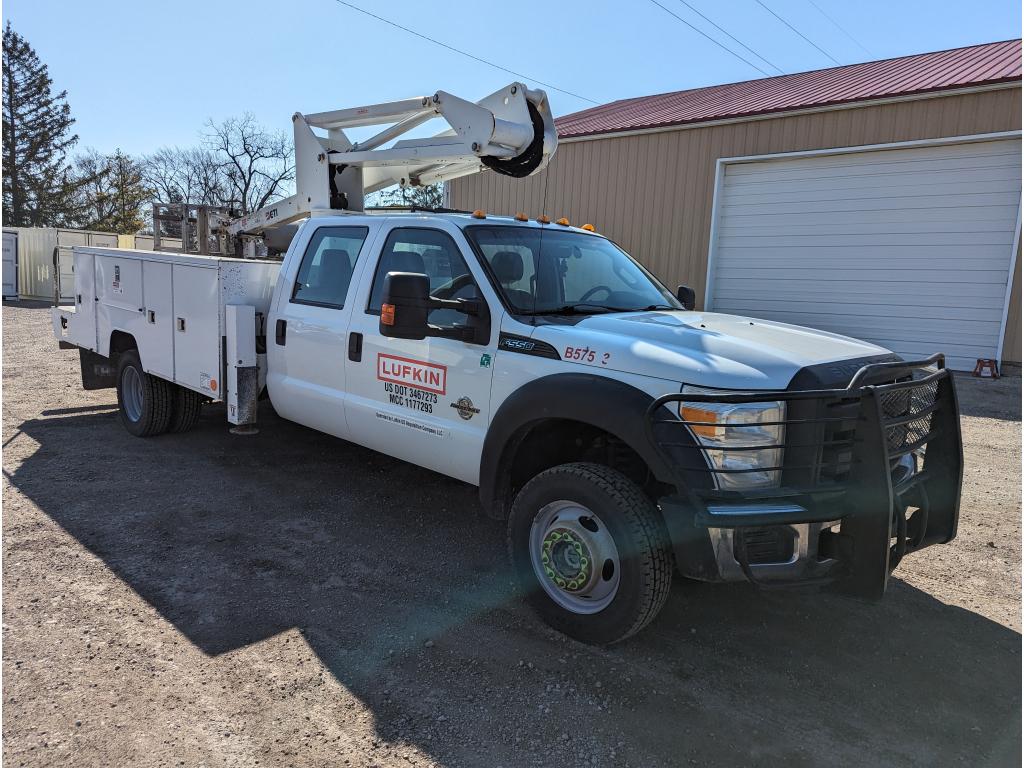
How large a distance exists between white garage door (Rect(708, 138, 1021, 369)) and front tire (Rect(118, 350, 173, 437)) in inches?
414

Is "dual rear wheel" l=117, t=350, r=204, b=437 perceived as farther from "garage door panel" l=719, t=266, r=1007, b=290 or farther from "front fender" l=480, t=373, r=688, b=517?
"garage door panel" l=719, t=266, r=1007, b=290

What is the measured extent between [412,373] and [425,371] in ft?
0.36

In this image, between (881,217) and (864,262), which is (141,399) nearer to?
(864,262)

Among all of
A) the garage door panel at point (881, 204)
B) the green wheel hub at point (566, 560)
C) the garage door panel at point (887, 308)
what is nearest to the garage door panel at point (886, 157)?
the garage door panel at point (881, 204)

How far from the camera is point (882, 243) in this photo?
39.8 feet

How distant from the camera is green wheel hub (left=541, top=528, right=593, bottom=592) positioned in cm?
333

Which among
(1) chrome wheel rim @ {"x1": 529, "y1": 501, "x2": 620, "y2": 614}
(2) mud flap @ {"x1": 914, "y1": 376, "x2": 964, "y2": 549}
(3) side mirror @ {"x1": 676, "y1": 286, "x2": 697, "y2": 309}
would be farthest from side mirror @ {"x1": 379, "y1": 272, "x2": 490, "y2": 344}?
(2) mud flap @ {"x1": 914, "y1": 376, "x2": 964, "y2": 549}

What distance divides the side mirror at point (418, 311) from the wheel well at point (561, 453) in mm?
578

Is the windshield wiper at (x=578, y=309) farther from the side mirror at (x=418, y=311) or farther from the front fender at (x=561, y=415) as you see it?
the front fender at (x=561, y=415)

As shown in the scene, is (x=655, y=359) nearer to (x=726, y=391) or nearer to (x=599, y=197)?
(x=726, y=391)

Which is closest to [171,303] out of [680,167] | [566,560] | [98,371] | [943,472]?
[98,371]

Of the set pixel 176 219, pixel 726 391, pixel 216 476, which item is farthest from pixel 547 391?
pixel 176 219

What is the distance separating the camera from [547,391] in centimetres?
344

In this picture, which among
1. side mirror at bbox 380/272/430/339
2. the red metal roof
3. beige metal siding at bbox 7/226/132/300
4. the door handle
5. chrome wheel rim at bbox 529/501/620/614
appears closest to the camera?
chrome wheel rim at bbox 529/501/620/614
